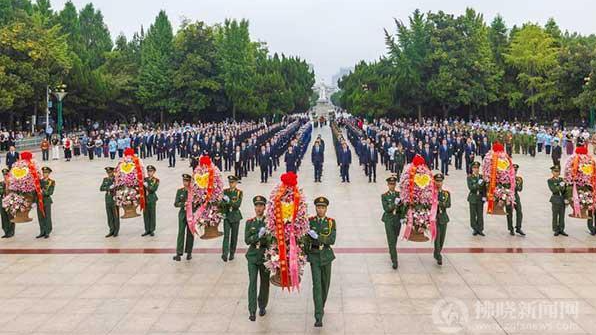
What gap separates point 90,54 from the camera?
66812 millimetres

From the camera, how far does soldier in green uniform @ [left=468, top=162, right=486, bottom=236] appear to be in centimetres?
1169

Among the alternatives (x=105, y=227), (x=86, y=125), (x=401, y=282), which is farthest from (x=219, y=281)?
(x=86, y=125)

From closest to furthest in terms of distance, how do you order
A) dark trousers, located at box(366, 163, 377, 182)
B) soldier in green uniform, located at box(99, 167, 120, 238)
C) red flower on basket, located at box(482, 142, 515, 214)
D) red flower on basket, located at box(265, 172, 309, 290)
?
red flower on basket, located at box(265, 172, 309, 290)
red flower on basket, located at box(482, 142, 515, 214)
soldier in green uniform, located at box(99, 167, 120, 238)
dark trousers, located at box(366, 163, 377, 182)

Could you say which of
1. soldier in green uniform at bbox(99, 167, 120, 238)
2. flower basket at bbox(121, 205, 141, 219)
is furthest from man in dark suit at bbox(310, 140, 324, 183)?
flower basket at bbox(121, 205, 141, 219)

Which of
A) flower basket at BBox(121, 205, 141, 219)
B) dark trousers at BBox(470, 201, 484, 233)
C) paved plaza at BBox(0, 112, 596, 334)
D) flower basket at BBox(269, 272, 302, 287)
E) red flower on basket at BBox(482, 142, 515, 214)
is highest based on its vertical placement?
red flower on basket at BBox(482, 142, 515, 214)

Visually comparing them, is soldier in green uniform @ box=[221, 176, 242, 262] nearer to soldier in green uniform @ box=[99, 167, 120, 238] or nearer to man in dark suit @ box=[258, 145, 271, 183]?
soldier in green uniform @ box=[99, 167, 120, 238]

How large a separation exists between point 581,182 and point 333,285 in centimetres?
635

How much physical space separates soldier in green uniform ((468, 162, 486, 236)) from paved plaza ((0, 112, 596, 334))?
0.96 feet

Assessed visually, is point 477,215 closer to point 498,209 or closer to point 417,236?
point 498,209

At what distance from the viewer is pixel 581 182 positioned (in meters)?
11.6

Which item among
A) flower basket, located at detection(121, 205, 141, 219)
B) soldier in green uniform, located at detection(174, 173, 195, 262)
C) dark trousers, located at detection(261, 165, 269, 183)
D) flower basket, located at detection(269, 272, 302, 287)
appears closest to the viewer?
flower basket, located at detection(269, 272, 302, 287)

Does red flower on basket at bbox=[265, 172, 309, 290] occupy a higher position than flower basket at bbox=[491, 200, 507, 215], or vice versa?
red flower on basket at bbox=[265, 172, 309, 290]

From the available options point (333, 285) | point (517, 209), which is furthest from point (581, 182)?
point (333, 285)

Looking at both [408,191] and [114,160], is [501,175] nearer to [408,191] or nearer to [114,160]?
[408,191]
